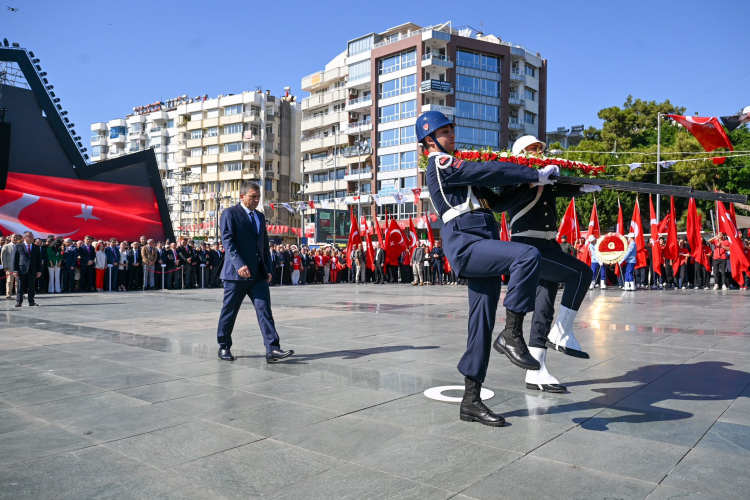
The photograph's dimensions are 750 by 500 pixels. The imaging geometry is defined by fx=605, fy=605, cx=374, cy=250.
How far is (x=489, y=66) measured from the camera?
65.1 m

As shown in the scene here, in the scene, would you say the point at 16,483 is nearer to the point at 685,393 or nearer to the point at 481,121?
the point at 685,393

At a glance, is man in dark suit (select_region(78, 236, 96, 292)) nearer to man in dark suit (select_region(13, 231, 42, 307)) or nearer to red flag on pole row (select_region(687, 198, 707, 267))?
man in dark suit (select_region(13, 231, 42, 307))

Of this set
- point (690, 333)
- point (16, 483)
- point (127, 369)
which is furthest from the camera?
point (690, 333)

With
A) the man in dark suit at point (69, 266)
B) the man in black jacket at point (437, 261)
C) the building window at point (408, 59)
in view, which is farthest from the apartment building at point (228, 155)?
the man in dark suit at point (69, 266)

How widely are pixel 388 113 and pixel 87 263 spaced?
1940 inches

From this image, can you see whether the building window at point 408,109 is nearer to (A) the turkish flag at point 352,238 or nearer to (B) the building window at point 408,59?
(B) the building window at point 408,59

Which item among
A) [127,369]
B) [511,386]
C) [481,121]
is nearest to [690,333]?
[511,386]

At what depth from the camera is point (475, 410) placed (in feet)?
13.1

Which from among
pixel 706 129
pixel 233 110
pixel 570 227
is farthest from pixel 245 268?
pixel 233 110

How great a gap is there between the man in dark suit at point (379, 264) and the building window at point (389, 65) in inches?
1607

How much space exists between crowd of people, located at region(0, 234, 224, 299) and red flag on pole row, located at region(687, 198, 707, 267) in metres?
17.1

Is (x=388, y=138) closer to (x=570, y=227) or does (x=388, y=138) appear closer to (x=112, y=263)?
(x=570, y=227)

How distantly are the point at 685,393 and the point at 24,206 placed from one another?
25.7 metres

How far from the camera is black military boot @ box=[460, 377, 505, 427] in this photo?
12.8 ft
